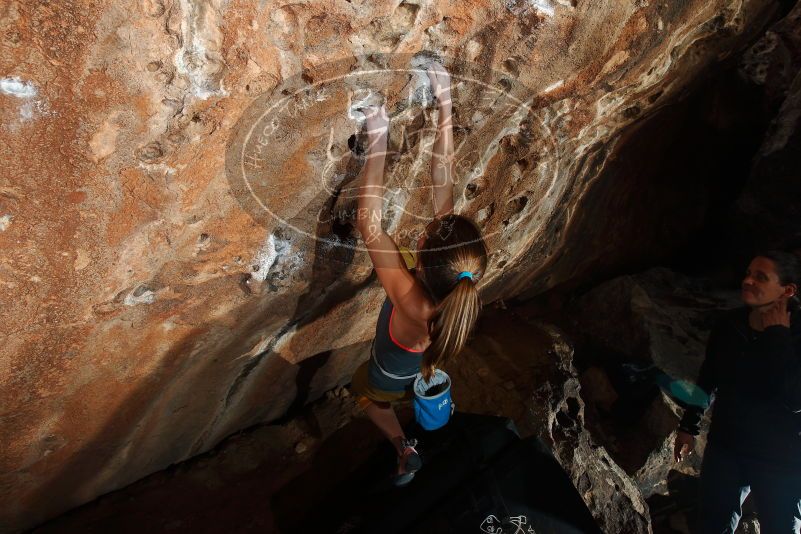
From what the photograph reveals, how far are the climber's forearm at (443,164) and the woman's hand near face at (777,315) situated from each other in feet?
5.25

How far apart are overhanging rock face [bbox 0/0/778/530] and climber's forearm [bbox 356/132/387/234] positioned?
6cm

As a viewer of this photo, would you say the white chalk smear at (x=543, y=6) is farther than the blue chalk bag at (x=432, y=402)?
No

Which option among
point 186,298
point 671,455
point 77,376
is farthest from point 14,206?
point 671,455

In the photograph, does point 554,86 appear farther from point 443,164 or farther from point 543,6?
point 443,164

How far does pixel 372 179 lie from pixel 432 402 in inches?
41.1

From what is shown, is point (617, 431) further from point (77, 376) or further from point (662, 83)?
point (77, 376)

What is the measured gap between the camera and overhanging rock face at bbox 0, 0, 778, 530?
1292mm

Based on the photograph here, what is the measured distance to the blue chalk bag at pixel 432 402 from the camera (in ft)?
7.31

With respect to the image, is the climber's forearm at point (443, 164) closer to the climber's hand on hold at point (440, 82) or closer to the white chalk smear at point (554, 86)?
the climber's hand on hold at point (440, 82)

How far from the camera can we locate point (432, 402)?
7.30 feet

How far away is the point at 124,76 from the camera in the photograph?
4.19 ft

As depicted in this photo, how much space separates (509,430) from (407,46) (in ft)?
5.51

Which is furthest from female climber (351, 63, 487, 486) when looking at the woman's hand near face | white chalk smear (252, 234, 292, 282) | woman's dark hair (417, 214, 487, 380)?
the woman's hand near face

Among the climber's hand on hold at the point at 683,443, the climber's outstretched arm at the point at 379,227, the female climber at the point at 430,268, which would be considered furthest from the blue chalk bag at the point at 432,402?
the climber's hand on hold at the point at 683,443
